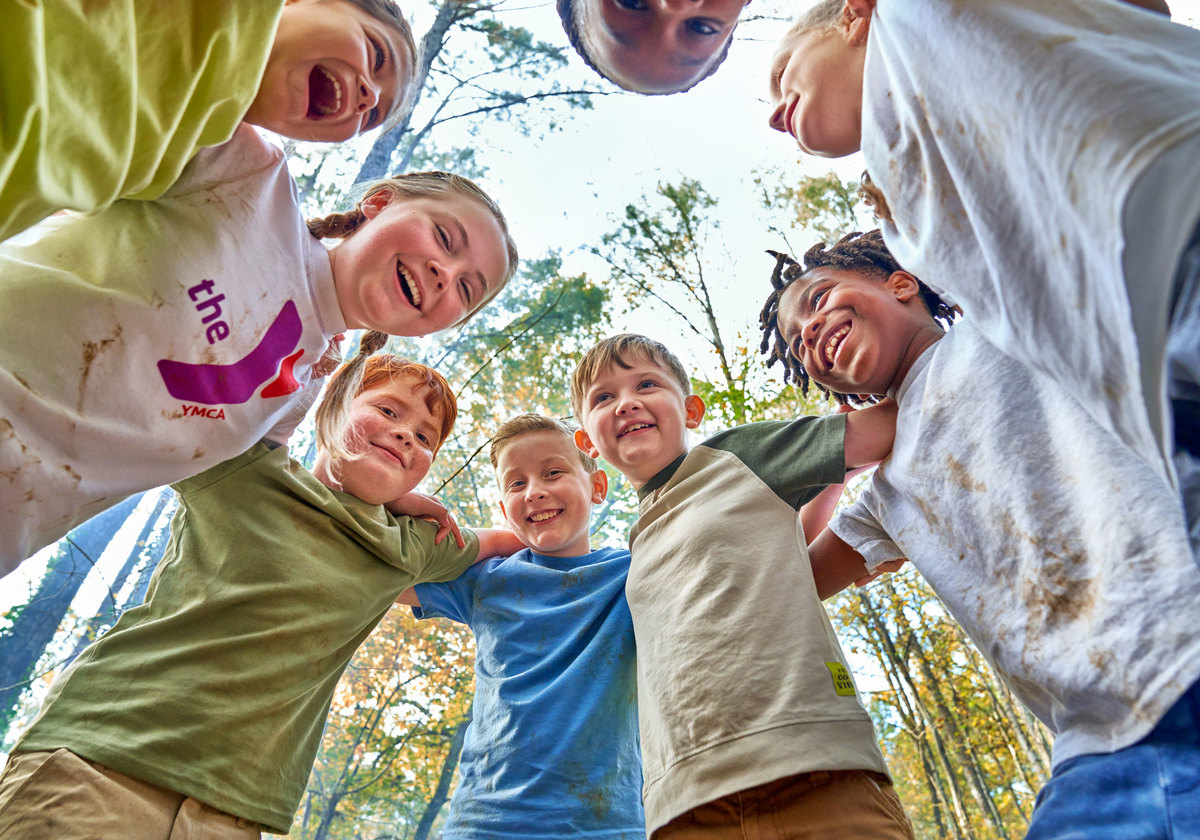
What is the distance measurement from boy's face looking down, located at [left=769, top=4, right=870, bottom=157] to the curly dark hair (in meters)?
0.45

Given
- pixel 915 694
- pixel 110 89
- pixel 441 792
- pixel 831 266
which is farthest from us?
pixel 441 792

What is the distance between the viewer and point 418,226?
1465 mm

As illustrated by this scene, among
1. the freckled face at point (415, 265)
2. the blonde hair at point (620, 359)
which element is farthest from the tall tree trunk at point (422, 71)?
the freckled face at point (415, 265)

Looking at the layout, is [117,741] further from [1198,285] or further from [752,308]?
[752,308]

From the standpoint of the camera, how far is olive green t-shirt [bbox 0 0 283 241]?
0.67m

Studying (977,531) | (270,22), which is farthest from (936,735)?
(270,22)

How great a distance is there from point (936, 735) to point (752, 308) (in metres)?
3.16

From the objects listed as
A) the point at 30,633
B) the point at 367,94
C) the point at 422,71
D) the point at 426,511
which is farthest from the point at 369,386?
the point at 30,633

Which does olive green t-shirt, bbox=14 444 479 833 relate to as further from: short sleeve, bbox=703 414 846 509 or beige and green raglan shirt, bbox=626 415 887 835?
short sleeve, bbox=703 414 846 509

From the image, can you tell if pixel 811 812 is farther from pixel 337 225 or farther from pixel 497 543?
pixel 337 225

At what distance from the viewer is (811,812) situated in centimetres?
112

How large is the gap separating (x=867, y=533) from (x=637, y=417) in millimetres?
614

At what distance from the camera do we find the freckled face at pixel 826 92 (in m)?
1.30

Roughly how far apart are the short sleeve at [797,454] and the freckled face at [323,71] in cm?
108
